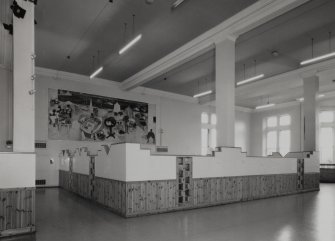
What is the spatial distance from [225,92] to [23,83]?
19.3 ft

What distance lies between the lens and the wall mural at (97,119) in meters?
12.8

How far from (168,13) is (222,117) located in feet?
12.0

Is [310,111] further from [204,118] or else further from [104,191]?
[104,191]

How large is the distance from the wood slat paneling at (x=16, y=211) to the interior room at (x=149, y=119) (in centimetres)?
2

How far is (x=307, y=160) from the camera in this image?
11.4 metres

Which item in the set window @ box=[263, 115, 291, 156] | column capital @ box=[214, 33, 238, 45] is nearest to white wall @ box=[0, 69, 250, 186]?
window @ box=[263, 115, 291, 156]

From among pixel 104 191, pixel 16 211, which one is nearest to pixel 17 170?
pixel 16 211

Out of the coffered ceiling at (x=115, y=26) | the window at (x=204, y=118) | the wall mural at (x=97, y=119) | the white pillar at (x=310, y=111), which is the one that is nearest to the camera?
the coffered ceiling at (x=115, y=26)

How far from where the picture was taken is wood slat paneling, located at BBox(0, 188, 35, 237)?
481cm

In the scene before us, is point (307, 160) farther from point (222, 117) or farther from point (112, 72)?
point (112, 72)

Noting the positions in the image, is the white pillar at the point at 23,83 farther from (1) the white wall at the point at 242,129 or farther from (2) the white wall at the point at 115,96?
(1) the white wall at the point at 242,129

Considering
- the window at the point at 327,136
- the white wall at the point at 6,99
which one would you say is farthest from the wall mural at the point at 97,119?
the window at the point at 327,136

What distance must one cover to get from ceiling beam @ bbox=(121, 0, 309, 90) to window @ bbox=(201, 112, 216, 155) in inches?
313

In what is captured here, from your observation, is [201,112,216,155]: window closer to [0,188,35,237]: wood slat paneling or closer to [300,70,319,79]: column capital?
[300,70,319,79]: column capital
